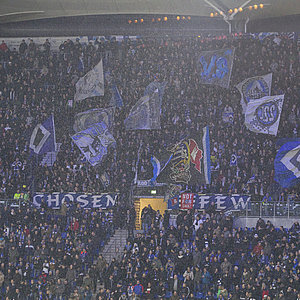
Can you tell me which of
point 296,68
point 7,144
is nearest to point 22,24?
point 7,144

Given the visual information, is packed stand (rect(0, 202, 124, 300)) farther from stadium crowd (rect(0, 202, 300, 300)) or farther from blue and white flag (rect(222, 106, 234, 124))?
blue and white flag (rect(222, 106, 234, 124))

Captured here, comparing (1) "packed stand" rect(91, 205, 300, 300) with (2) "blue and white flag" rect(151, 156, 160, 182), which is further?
(2) "blue and white flag" rect(151, 156, 160, 182)

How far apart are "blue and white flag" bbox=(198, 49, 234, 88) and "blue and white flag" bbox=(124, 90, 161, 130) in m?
2.96

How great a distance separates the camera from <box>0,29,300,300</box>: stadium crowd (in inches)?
998

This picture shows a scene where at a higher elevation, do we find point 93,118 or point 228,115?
point 228,115

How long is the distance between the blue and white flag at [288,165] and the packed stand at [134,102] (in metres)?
0.42

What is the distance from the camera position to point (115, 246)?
93.1 feet

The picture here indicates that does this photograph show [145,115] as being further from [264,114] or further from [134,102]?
[264,114]

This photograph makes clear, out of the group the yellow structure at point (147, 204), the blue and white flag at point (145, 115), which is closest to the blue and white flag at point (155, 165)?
the yellow structure at point (147, 204)

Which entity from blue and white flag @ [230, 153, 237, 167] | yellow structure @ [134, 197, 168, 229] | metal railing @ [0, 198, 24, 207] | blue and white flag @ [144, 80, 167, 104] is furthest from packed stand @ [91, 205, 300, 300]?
blue and white flag @ [144, 80, 167, 104]

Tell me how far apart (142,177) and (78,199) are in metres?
3.02

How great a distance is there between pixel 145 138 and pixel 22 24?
41.0ft

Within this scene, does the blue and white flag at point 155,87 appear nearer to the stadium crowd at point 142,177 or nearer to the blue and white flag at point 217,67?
the stadium crowd at point 142,177

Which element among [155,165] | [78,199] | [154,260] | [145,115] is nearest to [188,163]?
[155,165]
